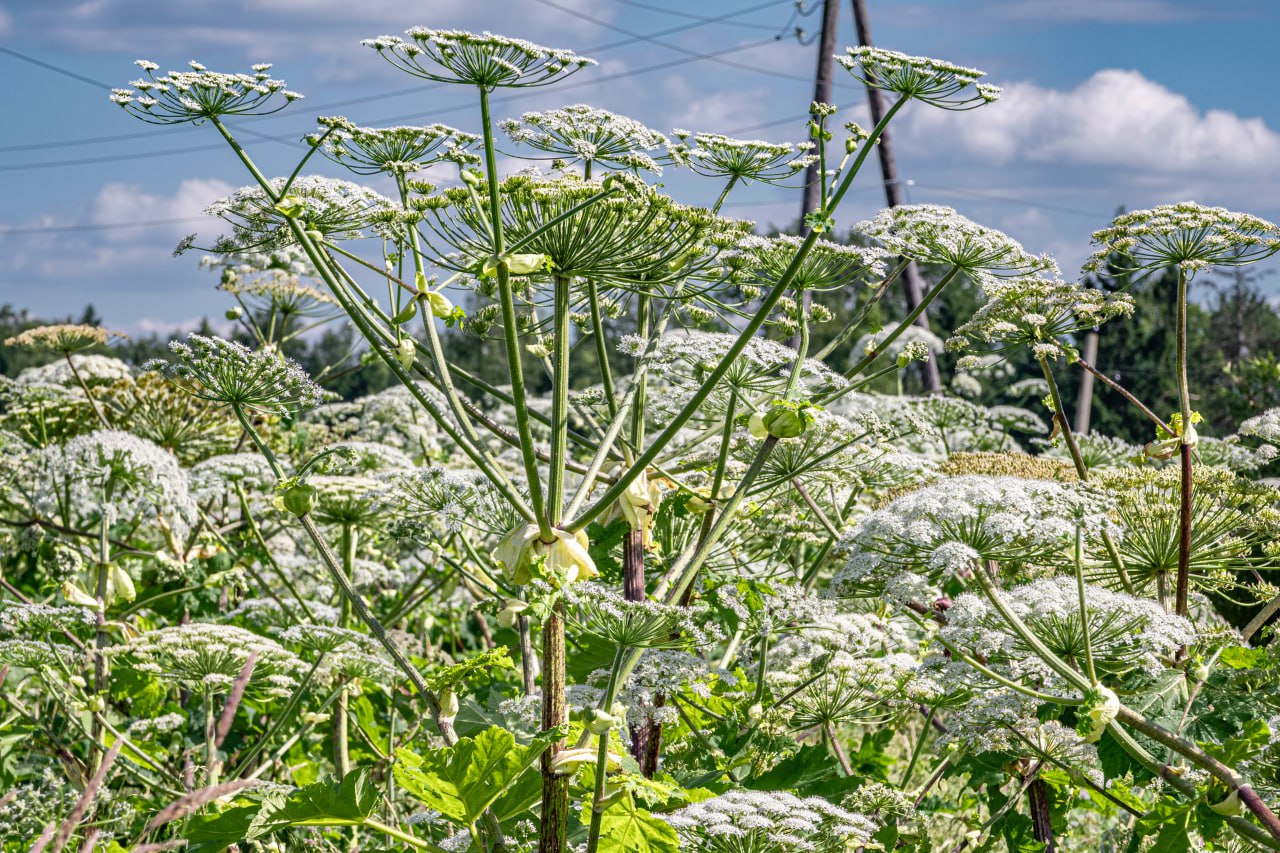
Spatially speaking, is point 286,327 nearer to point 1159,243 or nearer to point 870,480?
point 870,480

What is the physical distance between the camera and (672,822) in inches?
126

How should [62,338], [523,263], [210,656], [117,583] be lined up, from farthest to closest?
[62,338] < [117,583] < [210,656] < [523,263]

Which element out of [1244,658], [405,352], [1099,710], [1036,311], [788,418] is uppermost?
[1036,311]

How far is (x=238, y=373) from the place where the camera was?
12.1 ft

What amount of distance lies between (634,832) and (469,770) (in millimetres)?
503

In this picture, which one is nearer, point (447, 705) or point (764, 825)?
point (764, 825)

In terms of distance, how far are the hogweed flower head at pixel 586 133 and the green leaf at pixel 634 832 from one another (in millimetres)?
1984

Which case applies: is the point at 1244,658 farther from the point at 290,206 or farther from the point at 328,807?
the point at 290,206

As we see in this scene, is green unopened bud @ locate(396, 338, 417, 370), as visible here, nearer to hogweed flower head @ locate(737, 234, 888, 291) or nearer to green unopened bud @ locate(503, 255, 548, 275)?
green unopened bud @ locate(503, 255, 548, 275)

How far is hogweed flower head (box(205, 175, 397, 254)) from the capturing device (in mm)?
3545

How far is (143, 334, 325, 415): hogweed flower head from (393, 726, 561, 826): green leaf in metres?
1.26

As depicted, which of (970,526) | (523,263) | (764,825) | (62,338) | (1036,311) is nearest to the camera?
(523,263)

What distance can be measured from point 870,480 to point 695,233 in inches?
81.7

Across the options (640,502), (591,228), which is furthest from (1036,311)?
(591,228)
